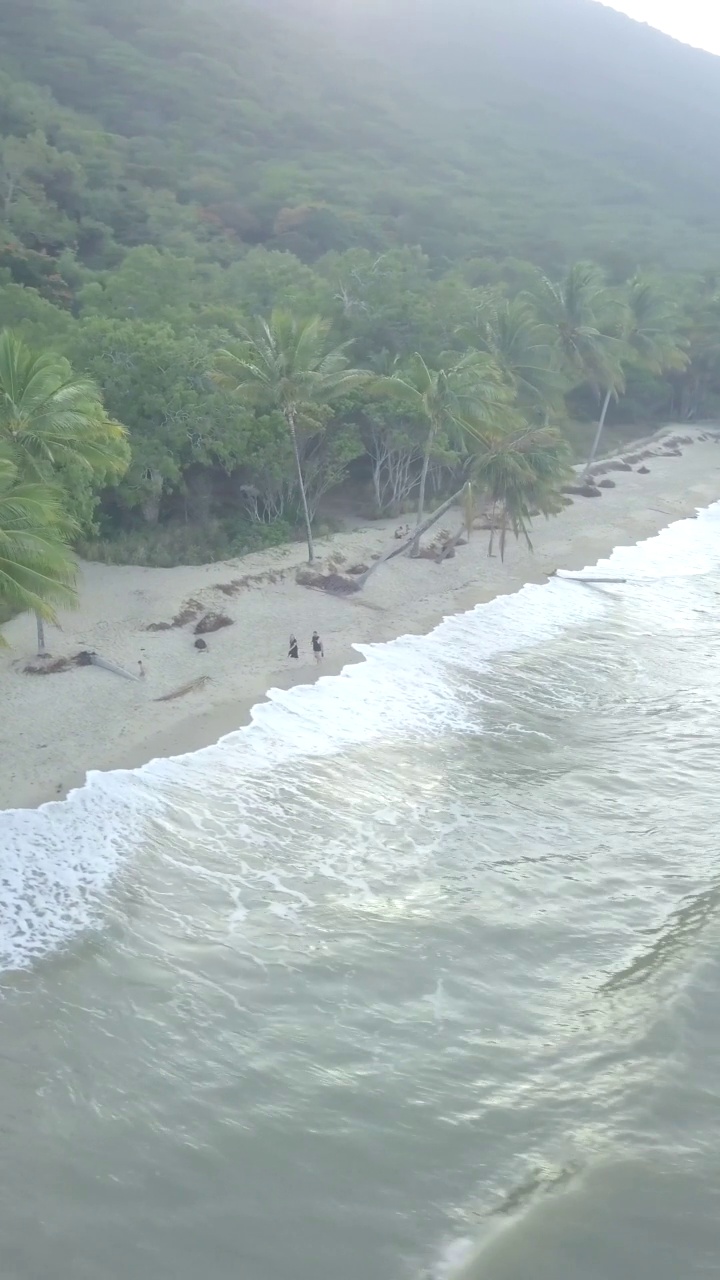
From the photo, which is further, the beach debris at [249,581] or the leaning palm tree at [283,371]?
the leaning palm tree at [283,371]

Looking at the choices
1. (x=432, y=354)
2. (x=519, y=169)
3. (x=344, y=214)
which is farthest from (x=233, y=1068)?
(x=519, y=169)

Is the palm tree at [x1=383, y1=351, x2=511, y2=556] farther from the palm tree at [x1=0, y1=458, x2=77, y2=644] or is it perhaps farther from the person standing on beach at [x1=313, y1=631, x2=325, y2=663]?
the palm tree at [x1=0, y1=458, x2=77, y2=644]

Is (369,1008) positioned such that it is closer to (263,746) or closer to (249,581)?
(263,746)

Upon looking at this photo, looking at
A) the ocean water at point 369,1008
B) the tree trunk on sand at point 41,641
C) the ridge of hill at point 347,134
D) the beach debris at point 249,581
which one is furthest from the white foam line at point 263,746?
the ridge of hill at point 347,134

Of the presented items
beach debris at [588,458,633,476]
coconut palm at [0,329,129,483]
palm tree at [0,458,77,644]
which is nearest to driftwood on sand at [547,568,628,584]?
coconut palm at [0,329,129,483]

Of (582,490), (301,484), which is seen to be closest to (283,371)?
(301,484)

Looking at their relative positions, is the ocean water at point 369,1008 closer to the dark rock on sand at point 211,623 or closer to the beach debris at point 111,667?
the beach debris at point 111,667
